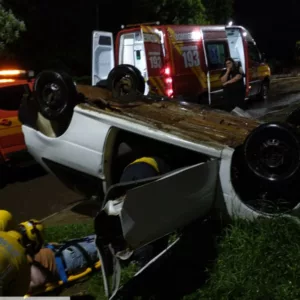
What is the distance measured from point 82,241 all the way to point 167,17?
15127 mm

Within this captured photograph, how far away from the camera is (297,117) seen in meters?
4.84

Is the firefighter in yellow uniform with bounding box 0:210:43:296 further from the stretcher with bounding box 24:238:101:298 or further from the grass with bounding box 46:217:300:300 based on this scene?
the grass with bounding box 46:217:300:300

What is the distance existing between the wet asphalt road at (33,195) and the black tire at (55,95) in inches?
70.2

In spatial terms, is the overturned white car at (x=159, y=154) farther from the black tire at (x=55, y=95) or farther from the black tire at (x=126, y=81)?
the black tire at (x=126, y=81)

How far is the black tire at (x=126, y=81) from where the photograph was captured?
6.16m

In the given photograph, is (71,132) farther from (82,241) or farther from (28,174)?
(28,174)

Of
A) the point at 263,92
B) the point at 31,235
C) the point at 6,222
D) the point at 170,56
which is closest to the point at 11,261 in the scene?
the point at 6,222

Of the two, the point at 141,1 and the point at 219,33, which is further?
the point at 141,1

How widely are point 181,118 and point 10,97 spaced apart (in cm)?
373

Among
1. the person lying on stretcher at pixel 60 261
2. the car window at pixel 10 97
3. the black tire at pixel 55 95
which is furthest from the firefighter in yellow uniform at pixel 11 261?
the car window at pixel 10 97

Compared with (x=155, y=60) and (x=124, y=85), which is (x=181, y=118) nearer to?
(x=124, y=85)

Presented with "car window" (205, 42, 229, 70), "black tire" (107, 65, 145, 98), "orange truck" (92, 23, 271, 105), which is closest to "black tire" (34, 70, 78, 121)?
"black tire" (107, 65, 145, 98)

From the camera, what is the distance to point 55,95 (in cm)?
469

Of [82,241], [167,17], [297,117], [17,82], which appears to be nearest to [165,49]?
[17,82]
